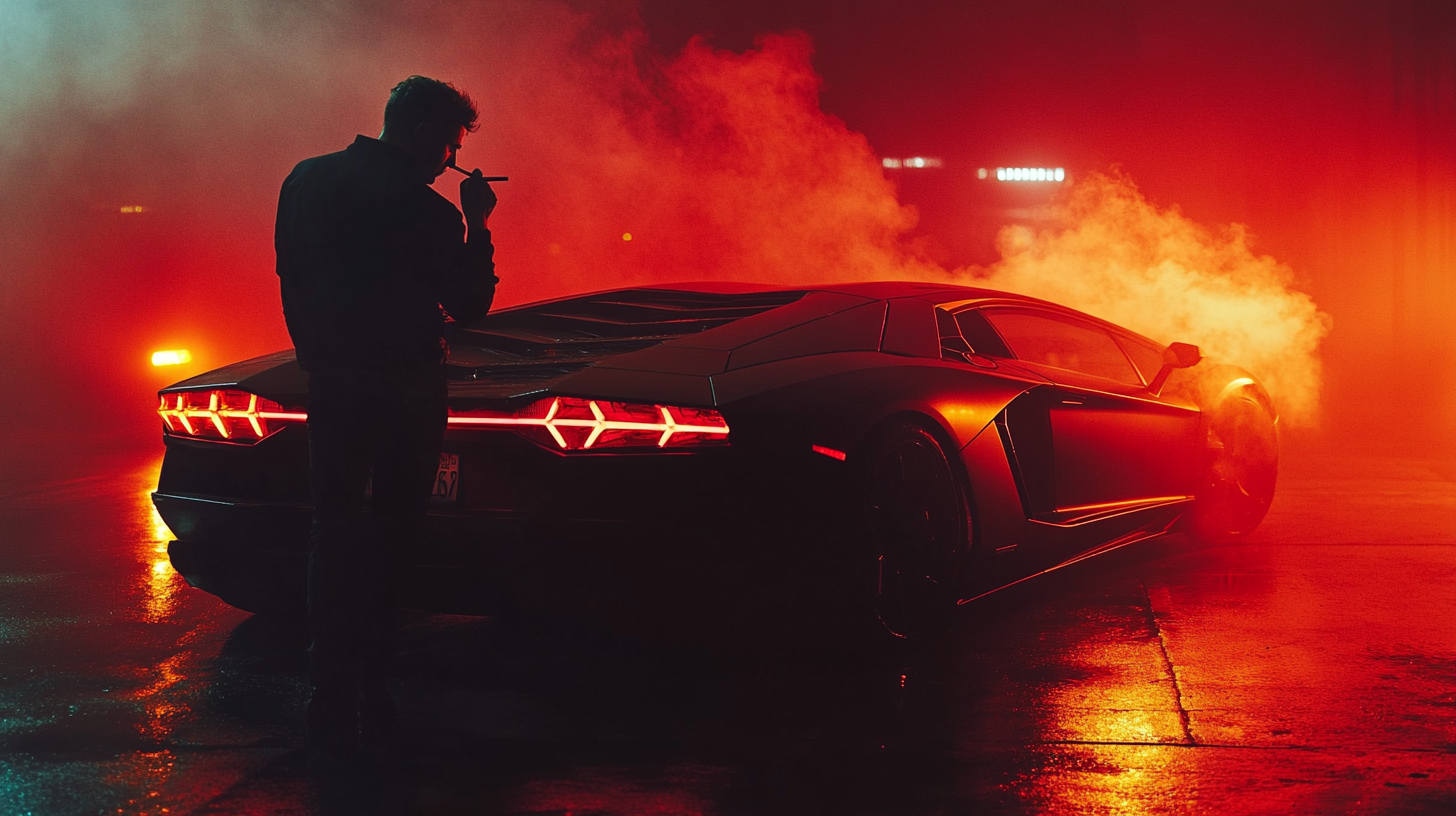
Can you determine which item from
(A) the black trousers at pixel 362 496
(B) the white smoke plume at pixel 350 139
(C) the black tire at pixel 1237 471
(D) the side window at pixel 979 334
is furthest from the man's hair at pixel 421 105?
(B) the white smoke plume at pixel 350 139

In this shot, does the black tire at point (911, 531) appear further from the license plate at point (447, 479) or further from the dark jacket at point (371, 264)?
the dark jacket at point (371, 264)

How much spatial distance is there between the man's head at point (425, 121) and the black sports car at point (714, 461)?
64cm

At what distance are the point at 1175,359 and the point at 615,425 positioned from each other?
2.75 meters

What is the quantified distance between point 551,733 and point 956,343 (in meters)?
1.94

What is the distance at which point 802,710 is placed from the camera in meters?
3.46

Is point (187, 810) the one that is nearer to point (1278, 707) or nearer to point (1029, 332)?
point (1278, 707)

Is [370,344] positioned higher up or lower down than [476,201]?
lower down

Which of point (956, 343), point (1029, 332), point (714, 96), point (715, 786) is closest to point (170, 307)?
point (714, 96)

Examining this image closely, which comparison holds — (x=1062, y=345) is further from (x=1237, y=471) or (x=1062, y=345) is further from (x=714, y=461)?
(x=714, y=461)

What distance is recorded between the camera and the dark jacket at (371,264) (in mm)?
3121

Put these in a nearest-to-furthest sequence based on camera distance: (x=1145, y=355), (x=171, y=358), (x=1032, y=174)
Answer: (x=171, y=358), (x=1145, y=355), (x=1032, y=174)

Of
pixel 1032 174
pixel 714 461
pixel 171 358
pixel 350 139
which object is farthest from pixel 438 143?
pixel 1032 174

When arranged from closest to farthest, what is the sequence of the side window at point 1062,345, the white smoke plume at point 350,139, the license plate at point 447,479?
the license plate at point 447,479 → the side window at point 1062,345 → the white smoke plume at point 350,139

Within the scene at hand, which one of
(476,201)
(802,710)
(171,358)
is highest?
(476,201)
